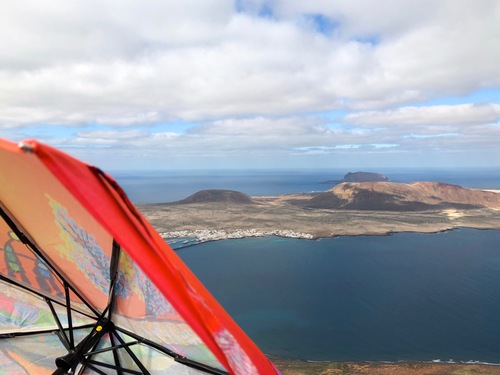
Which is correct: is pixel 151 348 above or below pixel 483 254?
above

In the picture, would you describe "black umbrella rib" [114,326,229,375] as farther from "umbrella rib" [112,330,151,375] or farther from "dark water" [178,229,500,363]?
"dark water" [178,229,500,363]

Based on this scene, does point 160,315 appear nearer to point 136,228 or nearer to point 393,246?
point 136,228

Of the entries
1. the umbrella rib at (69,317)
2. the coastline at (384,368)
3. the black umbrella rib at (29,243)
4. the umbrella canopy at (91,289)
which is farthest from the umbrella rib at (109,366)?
the coastline at (384,368)

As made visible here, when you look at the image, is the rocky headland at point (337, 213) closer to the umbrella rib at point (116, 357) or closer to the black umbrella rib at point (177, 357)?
the umbrella rib at point (116, 357)

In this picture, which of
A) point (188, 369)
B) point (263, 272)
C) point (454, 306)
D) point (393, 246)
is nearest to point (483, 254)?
point (393, 246)

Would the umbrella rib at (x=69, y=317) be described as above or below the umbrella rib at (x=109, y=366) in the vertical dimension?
above

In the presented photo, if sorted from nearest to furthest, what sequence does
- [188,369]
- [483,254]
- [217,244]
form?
[188,369]
[483,254]
[217,244]

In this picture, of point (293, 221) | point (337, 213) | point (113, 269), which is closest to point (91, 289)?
point (113, 269)
